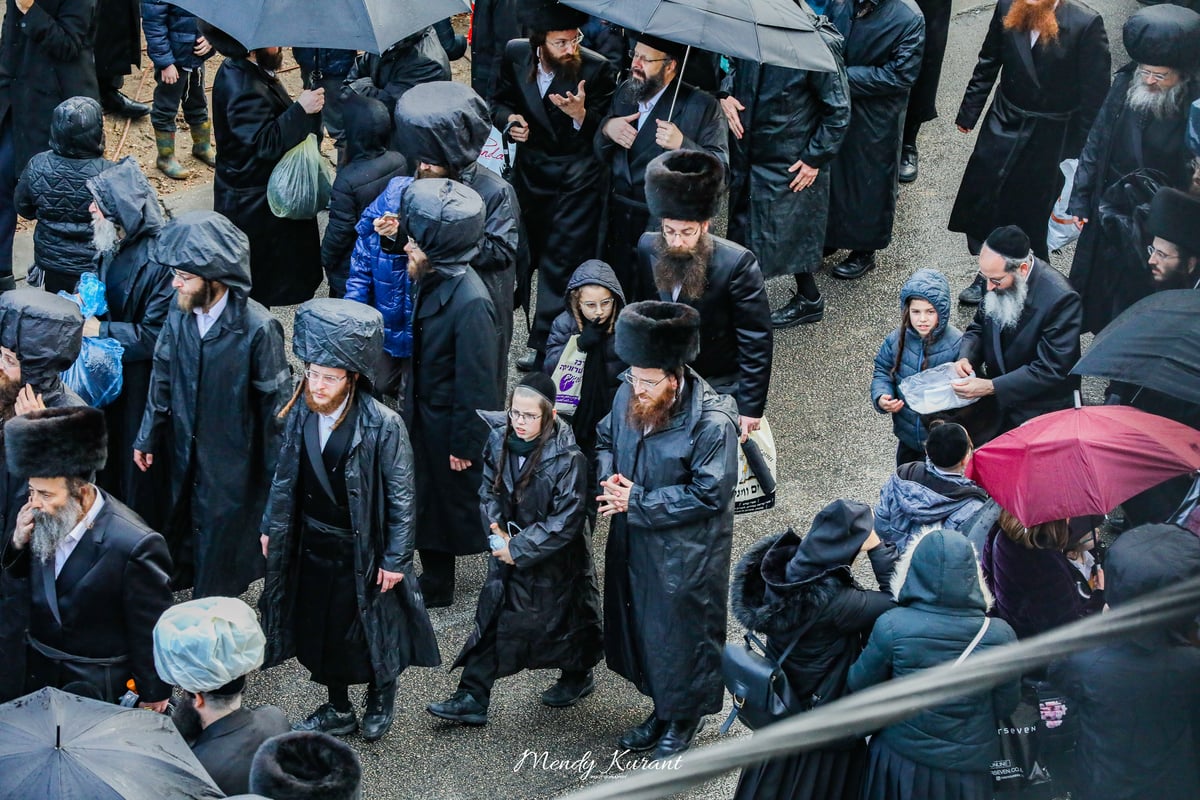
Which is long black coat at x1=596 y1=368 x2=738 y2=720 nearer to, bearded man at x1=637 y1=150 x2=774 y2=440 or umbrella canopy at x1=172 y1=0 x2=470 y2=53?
bearded man at x1=637 y1=150 x2=774 y2=440

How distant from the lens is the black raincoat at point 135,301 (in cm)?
717

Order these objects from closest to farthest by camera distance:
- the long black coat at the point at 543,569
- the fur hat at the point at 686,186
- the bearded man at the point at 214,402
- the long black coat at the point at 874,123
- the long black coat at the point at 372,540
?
the long black coat at the point at 372,540, the long black coat at the point at 543,569, the bearded man at the point at 214,402, the fur hat at the point at 686,186, the long black coat at the point at 874,123

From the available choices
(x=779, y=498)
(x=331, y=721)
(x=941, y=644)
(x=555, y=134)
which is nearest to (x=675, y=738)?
(x=331, y=721)

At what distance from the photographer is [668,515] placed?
239 inches

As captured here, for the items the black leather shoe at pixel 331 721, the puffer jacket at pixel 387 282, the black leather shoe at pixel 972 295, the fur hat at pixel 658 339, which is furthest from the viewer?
the black leather shoe at pixel 972 295

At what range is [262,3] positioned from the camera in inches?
299

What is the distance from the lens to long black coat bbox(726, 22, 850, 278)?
8711mm

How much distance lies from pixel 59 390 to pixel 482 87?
15.8ft

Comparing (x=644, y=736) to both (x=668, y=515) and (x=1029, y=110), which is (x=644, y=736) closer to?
(x=668, y=515)

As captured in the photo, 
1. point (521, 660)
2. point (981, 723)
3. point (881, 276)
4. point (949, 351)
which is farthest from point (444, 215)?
point (881, 276)

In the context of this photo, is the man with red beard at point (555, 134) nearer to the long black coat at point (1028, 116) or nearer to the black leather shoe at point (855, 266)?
the black leather shoe at point (855, 266)

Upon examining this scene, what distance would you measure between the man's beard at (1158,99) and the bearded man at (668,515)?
10.1 ft

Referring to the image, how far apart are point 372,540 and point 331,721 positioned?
2.85 feet

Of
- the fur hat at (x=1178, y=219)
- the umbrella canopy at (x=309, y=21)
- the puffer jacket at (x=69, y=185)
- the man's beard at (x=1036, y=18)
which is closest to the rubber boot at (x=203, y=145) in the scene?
the puffer jacket at (x=69, y=185)
